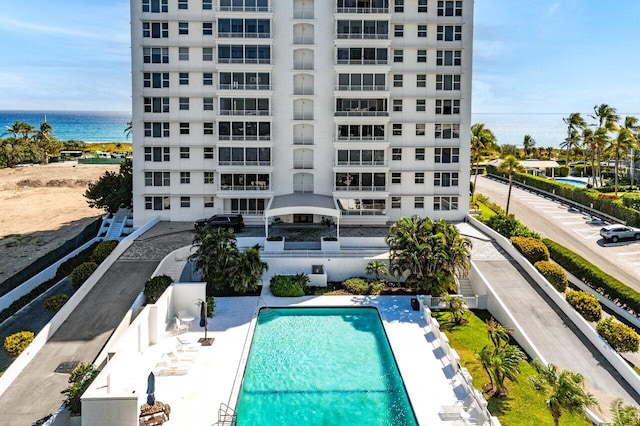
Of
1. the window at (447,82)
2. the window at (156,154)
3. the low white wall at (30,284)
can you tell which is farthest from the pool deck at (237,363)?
the window at (447,82)

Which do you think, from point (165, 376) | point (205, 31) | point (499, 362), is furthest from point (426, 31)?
point (165, 376)

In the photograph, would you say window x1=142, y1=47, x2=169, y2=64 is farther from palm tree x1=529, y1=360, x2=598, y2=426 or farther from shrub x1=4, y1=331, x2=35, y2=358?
palm tree x1=529, y1=360, x2=598, y2=426

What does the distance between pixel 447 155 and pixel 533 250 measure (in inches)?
557

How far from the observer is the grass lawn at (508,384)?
63.6 feet

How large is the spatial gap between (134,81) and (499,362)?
1546 inches

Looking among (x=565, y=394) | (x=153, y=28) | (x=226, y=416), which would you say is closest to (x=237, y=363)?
(x=226, y=416)

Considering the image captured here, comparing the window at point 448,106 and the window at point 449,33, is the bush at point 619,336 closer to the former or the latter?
the window at point 448,106

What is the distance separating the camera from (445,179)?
46.3 metres

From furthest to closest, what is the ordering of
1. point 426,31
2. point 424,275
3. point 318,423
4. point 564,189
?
point 564,189 < point 426,31 < point 424,275 < point 318,423

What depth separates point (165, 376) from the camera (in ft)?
73.0

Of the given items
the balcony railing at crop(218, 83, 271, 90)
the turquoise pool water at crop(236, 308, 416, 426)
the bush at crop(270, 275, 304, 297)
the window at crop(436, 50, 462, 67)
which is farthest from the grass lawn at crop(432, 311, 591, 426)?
the balcony railing at crop(218, 83, 271, 90)

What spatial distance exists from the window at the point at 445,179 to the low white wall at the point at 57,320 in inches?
1085

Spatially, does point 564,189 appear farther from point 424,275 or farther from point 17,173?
point 17,173

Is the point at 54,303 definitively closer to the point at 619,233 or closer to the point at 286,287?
the point at 286,287
